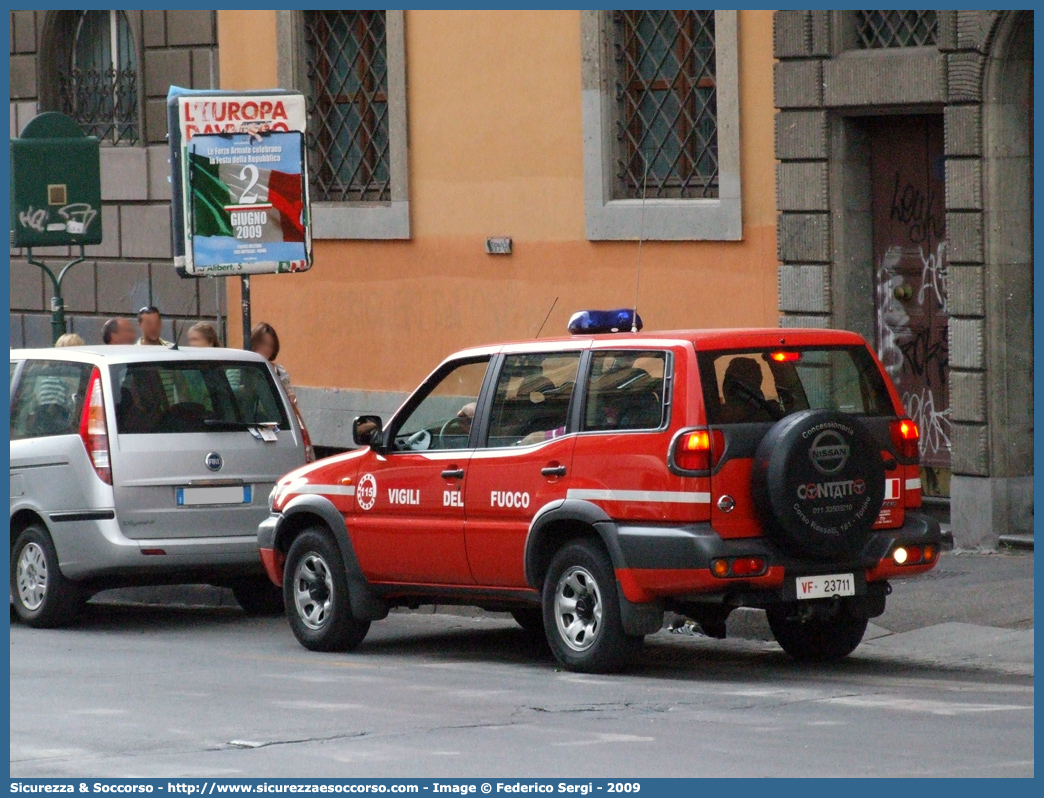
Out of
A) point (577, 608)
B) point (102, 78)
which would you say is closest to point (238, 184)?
point (577, 608)

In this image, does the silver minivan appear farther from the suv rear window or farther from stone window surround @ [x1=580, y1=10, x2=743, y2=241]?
the suv rear window

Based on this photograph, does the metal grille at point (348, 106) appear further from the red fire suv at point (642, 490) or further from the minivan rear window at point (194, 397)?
the red fire suv at point (642, 490)

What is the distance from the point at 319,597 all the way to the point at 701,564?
283 centimetres

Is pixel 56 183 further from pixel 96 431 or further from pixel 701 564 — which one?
pixel 701 564

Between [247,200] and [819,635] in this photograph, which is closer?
[819,635]

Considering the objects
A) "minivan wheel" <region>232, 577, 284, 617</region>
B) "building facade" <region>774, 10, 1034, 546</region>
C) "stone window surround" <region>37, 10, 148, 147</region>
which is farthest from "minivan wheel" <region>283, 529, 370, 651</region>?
"stone window surround" <region>37, 10, 148, 147</region>

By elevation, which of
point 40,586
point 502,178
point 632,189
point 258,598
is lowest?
point 258,598

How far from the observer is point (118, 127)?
836 inches

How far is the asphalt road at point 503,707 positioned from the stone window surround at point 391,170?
680 cm

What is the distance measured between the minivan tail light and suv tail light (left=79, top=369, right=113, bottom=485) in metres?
4.29

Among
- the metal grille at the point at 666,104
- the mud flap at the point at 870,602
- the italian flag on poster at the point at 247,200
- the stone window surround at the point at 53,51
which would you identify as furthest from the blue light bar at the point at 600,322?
the stone window surround at the point at 53,51

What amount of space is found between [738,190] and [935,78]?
6.52 ft

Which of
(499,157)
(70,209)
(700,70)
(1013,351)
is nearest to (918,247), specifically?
(1013,351)
